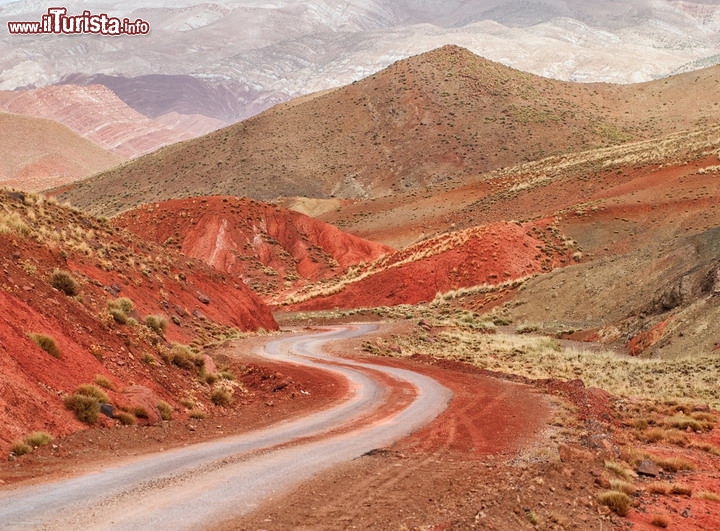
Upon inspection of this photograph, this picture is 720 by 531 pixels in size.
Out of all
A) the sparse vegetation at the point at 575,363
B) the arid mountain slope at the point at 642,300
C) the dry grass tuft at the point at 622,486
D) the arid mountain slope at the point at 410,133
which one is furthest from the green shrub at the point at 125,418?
the arid mountain slope at the point at 410,133

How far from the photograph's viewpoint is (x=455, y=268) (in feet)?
217

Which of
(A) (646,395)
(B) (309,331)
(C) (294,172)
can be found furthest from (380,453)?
(C) (294,172)

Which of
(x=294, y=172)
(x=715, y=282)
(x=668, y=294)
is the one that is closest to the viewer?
(x=715, y=282)

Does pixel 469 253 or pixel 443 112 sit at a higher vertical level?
pixel 443 112

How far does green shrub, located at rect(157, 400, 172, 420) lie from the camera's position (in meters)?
16.7

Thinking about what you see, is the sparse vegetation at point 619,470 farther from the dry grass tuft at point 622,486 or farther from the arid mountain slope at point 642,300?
the arid mountain slope at point 642,300

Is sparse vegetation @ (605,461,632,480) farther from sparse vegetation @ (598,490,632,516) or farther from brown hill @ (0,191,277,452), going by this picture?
brown hill @ (0,191,277,452)

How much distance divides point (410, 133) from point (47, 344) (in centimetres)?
13127

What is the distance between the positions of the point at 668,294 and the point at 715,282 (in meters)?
3.83

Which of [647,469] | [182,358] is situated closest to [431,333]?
[182,358]

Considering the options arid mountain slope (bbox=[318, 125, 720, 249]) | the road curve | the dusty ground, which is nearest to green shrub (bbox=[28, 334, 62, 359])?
the dusty ground

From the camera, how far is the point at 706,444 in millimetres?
17422

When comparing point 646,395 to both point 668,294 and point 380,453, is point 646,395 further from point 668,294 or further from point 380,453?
point 668,294

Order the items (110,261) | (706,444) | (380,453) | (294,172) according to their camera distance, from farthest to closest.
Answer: (294,172), (110,261), (706,444), (380,453)
